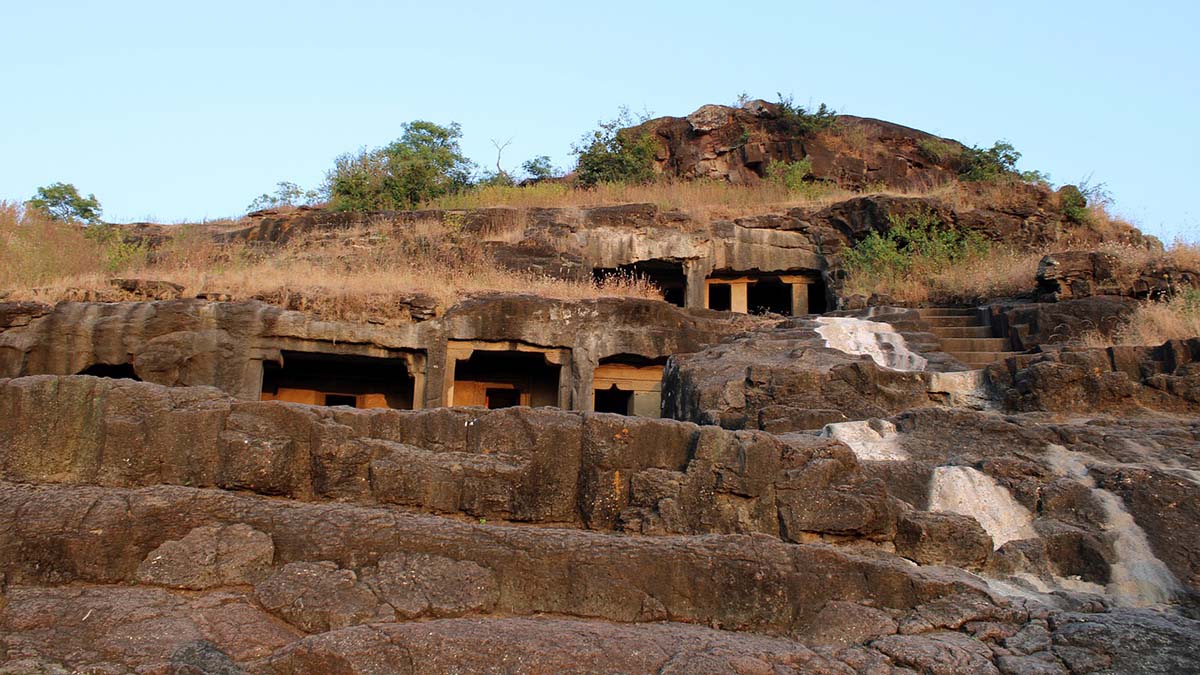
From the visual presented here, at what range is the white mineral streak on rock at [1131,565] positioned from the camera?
643cm

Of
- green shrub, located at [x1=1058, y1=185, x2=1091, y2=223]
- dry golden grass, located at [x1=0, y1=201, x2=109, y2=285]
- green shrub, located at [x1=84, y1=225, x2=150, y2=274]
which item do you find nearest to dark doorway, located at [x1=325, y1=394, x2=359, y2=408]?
green shrub, located at [x1=84, y1=225, x2=150, y2=274]

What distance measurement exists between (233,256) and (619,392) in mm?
7283

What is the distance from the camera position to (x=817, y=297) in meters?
21.3

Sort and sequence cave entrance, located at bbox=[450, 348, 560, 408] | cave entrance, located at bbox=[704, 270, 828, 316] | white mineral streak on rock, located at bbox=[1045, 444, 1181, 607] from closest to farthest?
white mineral streak on rock, located at bbox=[1045, 444, 1181, 607] < cave entrance, located at bbox=[450, 348, 560, 408] < cave entrance, located at bbox=[704, 270, 828, 316]

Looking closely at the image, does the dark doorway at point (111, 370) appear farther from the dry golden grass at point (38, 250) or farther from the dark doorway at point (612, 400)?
the dark doorway at point (612, 400)

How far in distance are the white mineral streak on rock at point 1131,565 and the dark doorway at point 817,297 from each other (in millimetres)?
13464

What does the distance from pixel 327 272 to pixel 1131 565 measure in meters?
12.8

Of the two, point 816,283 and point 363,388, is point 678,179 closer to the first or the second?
point 816,283

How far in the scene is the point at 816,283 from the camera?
20594mm

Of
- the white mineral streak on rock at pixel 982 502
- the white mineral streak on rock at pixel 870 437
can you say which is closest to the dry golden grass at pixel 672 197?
the white mineral streak on rock at pixel 870 437

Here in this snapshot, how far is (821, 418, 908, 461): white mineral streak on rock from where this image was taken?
8336mm

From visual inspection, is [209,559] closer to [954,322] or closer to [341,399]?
[954,322]

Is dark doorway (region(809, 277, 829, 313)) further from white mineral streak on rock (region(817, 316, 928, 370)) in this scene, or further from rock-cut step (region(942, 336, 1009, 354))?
rock-cut step (region(942, 336, 1009, 354))

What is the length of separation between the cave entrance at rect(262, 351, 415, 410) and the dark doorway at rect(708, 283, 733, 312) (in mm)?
7739
